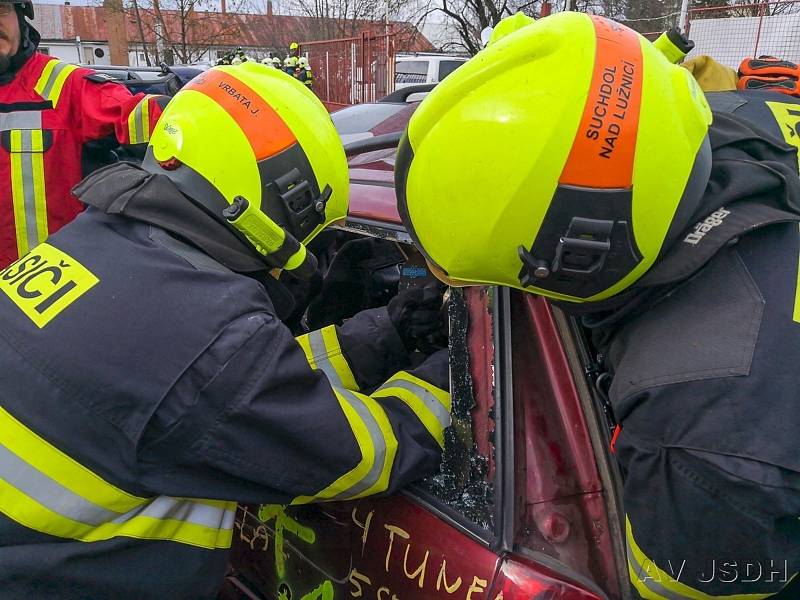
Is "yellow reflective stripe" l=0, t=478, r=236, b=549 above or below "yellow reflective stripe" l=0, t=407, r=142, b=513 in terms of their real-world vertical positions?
below

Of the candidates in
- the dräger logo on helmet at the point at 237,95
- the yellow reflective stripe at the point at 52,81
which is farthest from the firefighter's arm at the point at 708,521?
the yellow reflective stripe at the point at 52,81

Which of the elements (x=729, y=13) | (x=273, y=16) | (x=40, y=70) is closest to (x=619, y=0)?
(x=729, y=13)

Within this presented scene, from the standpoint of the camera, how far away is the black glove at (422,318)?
1.95 metres

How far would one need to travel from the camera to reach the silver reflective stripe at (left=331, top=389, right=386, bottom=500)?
56.4 inches

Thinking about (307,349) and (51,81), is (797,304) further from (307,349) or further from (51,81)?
(51,81)

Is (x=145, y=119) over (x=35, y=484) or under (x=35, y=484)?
over

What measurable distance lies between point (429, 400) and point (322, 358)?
0.48 meters

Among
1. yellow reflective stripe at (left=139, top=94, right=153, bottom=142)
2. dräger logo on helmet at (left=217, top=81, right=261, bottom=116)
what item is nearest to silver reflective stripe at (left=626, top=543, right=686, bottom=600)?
dräger logo on helmet at (left=217, top=81, right=261, bottom=116)

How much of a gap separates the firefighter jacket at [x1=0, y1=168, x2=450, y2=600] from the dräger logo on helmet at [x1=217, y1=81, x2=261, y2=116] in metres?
0.27

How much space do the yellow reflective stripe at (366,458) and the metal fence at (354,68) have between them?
44.7 ft

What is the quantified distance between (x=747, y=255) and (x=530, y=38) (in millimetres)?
523

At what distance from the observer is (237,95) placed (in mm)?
1583

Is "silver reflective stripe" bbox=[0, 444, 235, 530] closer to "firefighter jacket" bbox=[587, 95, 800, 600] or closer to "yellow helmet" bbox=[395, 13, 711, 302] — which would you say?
"yellow helmet" bbox=[395, 13, 711, 302]

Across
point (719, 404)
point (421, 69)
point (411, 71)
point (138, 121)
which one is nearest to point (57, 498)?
point (719, 404)
